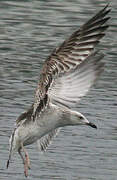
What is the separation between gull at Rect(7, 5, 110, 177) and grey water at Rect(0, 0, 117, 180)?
2.61 ft

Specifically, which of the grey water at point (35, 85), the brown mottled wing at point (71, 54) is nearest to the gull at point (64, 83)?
the brown mottled wing at point (71, 54)

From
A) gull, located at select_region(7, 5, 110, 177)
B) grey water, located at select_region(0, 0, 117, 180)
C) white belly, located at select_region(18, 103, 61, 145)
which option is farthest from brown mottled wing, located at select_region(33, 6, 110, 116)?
grey water, located at select_region(0, 0, 117, 180)

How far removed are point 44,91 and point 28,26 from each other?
9185 mm

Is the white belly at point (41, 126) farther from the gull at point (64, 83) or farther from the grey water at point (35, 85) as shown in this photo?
the grey water at point (35, 85)

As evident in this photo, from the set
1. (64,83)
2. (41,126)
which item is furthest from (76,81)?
(41,126)

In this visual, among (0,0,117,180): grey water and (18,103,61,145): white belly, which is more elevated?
(18,103,61,145): white belly

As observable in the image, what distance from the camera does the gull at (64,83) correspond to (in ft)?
25.5

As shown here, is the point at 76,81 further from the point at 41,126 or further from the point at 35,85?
the point at 35,85

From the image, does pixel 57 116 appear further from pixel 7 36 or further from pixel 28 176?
pixel 7 36

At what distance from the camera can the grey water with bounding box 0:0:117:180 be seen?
9.19 metres

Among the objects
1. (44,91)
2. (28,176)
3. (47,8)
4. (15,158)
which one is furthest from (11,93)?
(47,8)

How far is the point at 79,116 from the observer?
27.1ft

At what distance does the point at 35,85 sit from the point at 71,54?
182 inches

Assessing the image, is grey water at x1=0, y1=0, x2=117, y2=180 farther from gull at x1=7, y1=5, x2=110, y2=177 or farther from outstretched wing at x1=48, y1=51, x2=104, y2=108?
outstretched wing at x1=48, y1=51, x2=104, y2=108
